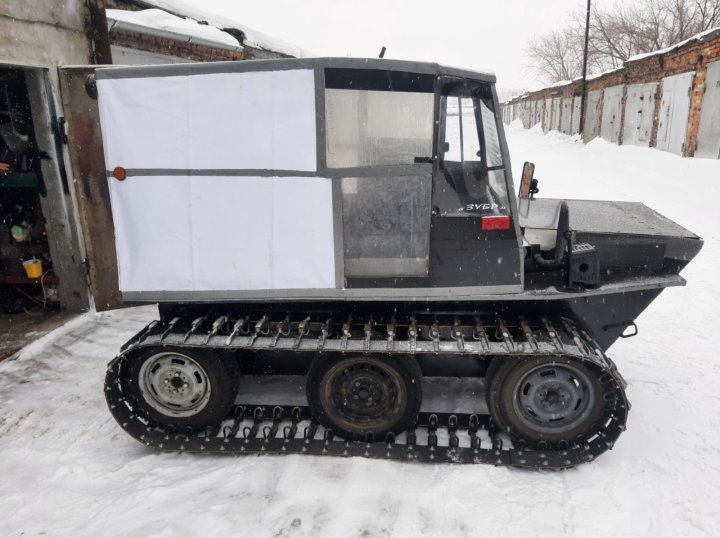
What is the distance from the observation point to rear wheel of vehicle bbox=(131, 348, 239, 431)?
Result: 12.2 feet


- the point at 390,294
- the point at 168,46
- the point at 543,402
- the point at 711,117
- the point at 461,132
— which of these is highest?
the point at 168,46

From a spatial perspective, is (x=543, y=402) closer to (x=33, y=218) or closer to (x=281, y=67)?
(x=281, y=67)

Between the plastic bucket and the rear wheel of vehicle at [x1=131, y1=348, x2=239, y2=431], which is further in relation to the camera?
the plastic bucket

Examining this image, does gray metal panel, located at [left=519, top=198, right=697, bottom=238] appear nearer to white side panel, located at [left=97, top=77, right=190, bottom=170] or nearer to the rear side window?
the rear side window

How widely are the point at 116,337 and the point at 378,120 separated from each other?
4160 millimetres

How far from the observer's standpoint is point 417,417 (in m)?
3.88

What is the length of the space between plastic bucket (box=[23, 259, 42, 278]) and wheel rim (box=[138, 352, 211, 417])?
3522mm

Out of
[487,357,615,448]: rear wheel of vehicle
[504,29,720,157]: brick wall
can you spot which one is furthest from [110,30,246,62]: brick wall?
[504,29,720,157]: brick wall

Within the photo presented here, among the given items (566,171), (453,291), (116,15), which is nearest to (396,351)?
(453,291)

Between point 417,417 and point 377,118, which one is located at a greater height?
point 377,118

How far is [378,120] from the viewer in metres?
3.21

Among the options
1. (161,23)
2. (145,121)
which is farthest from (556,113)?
(145,121)

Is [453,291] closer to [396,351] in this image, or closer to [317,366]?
[396,351]

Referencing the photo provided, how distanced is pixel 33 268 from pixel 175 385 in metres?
3.66
